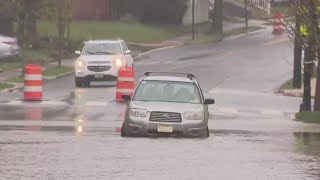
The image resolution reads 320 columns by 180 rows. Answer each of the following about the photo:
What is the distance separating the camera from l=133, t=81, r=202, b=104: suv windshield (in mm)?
17047

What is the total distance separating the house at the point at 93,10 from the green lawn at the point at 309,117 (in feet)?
118

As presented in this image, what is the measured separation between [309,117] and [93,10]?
37.6 m

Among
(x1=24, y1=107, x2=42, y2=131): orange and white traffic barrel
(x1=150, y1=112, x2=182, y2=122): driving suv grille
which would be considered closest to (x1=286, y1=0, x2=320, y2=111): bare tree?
(x1=150, y1=112, x2=182, y2=122): driving suv grille

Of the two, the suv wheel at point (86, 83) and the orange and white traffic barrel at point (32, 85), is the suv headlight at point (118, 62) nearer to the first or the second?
the suv wheel at point (86, 83)

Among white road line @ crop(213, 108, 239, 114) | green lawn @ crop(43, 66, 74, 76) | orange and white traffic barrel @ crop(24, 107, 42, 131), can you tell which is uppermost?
orange and white traffic barrel @ crop(24, 107, 42, 131)

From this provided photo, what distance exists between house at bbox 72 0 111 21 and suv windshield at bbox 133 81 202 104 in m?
40.5

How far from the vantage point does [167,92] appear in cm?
1720

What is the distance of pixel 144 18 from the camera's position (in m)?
56.8

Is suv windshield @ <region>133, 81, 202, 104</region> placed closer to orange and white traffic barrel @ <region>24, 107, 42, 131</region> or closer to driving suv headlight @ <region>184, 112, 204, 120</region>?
driving suv headlight @ <region>184, 112, 204, 120</region>

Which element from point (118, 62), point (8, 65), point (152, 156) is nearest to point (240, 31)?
point (8, 65)

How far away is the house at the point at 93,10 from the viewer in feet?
189

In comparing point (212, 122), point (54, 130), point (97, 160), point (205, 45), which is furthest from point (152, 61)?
point (97, 160)

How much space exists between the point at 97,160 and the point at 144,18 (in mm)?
44381

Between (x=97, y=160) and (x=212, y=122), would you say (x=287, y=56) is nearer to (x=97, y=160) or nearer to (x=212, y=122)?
(x=212, y=122)
